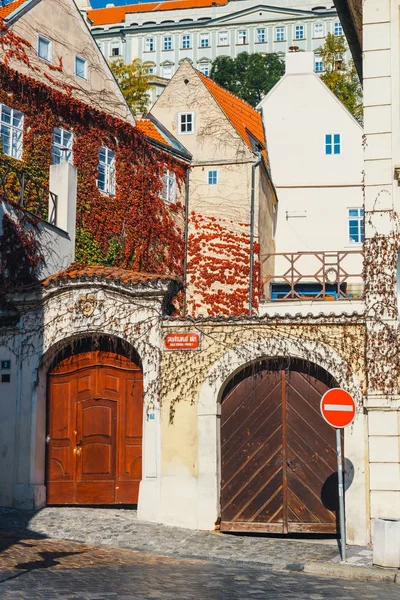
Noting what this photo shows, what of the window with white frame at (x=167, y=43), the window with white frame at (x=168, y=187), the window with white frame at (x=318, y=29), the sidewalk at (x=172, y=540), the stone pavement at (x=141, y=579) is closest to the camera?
the stone pavement at (x=141, y=579)

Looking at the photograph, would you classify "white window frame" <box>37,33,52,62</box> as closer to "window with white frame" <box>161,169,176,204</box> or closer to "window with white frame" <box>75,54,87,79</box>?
"window with white frame" <box>75,54,87,79</box>

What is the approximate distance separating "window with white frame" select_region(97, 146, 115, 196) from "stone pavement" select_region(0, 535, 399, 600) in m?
15.8

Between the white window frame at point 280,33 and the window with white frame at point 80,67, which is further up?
the white window frame at point 280,33

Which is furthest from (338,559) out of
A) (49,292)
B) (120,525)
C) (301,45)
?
(301,45)

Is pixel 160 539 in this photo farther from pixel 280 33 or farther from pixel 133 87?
pixel 280 33

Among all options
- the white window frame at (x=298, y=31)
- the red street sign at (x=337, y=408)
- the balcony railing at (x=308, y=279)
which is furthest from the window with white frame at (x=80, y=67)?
the white window frame at (x=298, y=31)

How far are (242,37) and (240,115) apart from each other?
6524 cm

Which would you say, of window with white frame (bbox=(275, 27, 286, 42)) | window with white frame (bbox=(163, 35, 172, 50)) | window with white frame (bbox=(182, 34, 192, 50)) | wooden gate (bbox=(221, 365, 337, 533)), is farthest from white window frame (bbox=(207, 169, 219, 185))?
window with white frame (bbox=(163, 35, 172, 50))

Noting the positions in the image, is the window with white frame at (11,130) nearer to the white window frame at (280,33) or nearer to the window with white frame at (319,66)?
the window with white frame at (319,66)

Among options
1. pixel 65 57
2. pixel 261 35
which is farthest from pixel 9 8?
pixel 261 35

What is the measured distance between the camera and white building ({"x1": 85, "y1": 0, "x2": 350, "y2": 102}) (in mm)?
Result: 97688

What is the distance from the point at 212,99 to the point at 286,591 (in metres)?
25.1

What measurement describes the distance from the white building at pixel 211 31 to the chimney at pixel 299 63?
56767mm

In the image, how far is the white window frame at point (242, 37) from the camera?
3888 inches
